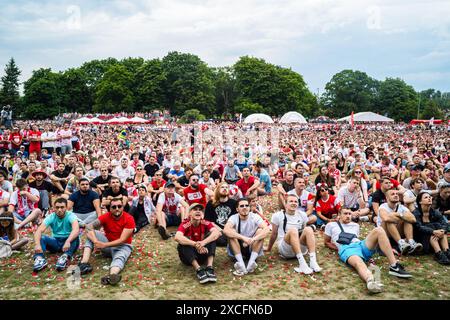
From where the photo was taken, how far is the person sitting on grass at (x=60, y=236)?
19.7ft

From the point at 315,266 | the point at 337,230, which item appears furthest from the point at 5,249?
the point at 337,230

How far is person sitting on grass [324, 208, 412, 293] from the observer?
5296 millimetres

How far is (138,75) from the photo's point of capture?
69625 millimetres

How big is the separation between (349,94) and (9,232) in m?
91.1

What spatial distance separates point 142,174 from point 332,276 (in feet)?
22.8

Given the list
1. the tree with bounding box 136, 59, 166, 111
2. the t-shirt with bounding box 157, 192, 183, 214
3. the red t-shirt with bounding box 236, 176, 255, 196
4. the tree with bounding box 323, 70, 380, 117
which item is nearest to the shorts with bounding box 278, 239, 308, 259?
the t-shirt with bounding box 157, 192, 183, 214

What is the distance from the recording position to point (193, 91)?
2618 inches

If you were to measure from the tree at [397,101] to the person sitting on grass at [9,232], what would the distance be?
92.2m

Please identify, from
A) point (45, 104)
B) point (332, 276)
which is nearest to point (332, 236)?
point (332, 276)

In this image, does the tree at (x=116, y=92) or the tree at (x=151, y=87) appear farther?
the tree at (x=116, y=92)

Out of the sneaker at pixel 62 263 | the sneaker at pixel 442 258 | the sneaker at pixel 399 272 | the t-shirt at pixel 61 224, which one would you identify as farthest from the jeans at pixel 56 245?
the sneaker at pixel 442 258

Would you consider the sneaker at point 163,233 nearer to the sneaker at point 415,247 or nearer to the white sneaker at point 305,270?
the white sneaker at point 305,270

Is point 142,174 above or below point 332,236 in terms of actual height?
above
